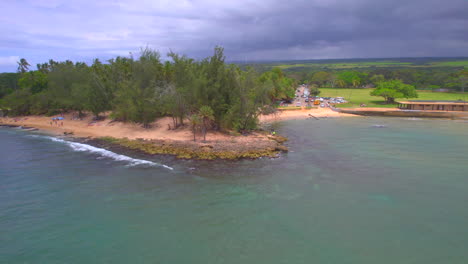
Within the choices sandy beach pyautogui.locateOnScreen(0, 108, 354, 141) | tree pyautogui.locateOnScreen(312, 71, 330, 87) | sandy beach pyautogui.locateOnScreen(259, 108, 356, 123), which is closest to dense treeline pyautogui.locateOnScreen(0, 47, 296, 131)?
sandy beach pyautogui.locateOnScreen(0, 108, 354, 141)

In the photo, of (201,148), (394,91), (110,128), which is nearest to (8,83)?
(110,128)

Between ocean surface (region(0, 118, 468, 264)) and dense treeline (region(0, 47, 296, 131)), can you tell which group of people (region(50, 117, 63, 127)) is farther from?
ocean surface (region(0, 118, 468, 264))

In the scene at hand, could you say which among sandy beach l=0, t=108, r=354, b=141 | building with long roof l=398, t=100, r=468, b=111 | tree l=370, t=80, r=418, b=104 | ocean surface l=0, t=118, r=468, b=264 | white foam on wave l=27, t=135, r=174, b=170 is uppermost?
tree l=370, t=80, r=418, b=104

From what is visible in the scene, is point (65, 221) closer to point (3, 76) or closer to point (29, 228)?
point (29, 228)

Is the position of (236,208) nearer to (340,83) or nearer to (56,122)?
(56,122)

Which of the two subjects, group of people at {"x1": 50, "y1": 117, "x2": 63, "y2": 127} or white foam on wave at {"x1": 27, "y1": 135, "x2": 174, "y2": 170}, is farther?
group of people at {"x1": 50, "y1": 117, "x2": 63, "y2": 127}

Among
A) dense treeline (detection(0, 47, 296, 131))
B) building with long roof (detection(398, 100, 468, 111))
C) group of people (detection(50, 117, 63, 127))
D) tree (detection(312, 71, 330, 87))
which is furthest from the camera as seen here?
tree (detection(312, 71, 330, 87))

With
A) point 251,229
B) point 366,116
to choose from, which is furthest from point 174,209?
point 366,116
